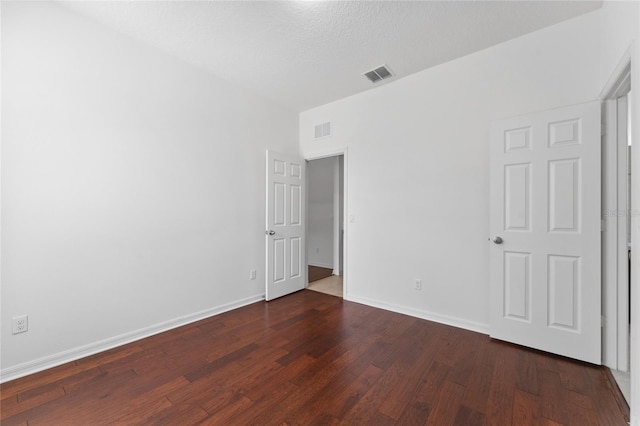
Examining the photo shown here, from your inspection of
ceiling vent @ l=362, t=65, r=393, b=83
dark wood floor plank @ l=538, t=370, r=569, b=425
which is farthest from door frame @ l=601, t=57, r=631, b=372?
ceiling vent @ l=362, t=65, r=393, b=83

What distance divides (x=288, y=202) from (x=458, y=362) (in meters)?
2.74

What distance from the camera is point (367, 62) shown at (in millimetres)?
2871

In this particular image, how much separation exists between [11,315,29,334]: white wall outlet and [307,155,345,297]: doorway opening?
3796 mm

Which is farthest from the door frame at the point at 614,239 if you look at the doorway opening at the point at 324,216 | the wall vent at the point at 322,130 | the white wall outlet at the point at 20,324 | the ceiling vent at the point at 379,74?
the white wall outlet at the point at 20,324

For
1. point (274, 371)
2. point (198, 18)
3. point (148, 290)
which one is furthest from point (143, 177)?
point (274, 371)

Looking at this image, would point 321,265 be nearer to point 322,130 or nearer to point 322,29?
point 322,130

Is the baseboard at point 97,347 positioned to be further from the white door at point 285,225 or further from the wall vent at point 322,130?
the wall vent at point 322,130

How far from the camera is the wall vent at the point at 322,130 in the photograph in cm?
389

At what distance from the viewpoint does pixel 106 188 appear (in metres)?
2.35

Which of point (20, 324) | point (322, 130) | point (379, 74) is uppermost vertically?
point (379, 74)

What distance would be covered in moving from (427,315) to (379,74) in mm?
2838

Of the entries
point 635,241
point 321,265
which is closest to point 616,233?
point 635,241

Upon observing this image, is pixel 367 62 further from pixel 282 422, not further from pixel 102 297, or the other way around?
pixel 102 297

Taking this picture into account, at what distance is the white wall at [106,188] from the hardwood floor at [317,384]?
1.20 feet
